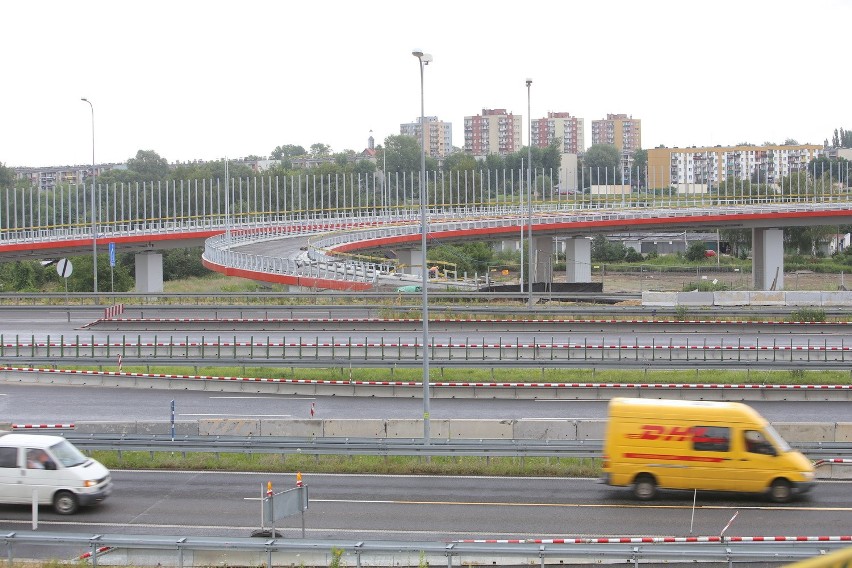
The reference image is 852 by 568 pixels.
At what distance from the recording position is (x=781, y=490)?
18.0 metres

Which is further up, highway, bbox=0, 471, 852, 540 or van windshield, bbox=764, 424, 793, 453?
van windshield, bbox=764, 424, 793, 453

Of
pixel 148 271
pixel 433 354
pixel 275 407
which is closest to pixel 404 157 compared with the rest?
pixel 148 271

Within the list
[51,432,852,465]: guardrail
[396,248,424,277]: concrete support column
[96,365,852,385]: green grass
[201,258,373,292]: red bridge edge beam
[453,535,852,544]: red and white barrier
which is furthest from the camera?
[396,248,424,277]: concrete support column

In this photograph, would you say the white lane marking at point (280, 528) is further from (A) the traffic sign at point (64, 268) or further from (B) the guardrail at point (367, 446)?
(A) the traffic sign at point (64, 268)

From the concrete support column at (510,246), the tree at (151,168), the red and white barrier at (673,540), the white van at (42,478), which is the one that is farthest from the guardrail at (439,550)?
the tree at (151,168)

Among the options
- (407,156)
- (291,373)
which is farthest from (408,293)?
(407,156)

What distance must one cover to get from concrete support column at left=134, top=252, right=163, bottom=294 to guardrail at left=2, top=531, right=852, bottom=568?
58510 mm

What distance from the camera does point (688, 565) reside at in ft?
47.0

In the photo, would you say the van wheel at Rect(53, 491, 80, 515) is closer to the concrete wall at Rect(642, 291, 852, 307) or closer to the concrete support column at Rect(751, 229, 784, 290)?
the concrete wall at Rect(642, 291, 852, 307)

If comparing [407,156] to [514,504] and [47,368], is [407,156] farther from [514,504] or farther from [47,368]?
[514,504]

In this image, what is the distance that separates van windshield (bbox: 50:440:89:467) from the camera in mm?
17516

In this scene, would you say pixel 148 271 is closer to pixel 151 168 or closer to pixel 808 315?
pixel 808 315

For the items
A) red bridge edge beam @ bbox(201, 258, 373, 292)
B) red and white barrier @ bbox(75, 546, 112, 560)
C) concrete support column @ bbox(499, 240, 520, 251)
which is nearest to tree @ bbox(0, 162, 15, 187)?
concrete support column @ bbox(499, 240, 520, 251)

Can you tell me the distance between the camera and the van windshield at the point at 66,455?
17516mm
